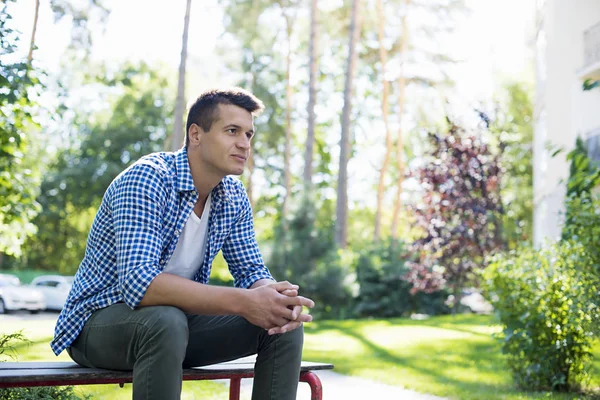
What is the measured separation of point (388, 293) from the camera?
20906 millimetres

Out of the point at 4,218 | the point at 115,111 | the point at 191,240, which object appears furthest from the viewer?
the point at 115,111

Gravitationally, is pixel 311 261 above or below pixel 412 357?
above

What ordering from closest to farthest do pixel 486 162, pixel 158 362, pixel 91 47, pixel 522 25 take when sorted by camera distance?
pixel 158 362 → pixel 486 162 → pixel 91 47 → pixel 522 25

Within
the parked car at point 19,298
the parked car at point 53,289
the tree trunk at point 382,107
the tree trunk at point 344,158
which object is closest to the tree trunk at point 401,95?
the tree trunk at point 382,107

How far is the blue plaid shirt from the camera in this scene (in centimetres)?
299

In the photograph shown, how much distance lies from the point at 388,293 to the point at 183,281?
1830 centimetres

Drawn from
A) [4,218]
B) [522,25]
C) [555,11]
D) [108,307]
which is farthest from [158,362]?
[522,25]

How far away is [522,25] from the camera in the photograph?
108ft

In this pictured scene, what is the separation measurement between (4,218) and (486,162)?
1108 cm

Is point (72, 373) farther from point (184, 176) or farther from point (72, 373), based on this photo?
point (184, 176)

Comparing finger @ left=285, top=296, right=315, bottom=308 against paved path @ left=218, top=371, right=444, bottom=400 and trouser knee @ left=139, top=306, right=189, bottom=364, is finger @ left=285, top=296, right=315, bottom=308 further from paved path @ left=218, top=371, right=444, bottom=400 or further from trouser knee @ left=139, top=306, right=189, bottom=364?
paved path @ left=218, top=371, right=444, bottom=400

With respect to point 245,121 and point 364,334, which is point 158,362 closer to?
point 245,121

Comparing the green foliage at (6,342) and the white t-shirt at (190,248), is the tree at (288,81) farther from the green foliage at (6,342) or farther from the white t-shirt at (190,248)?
the white t-shirt at (190,248)

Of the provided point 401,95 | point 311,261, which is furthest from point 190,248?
point 401,95
